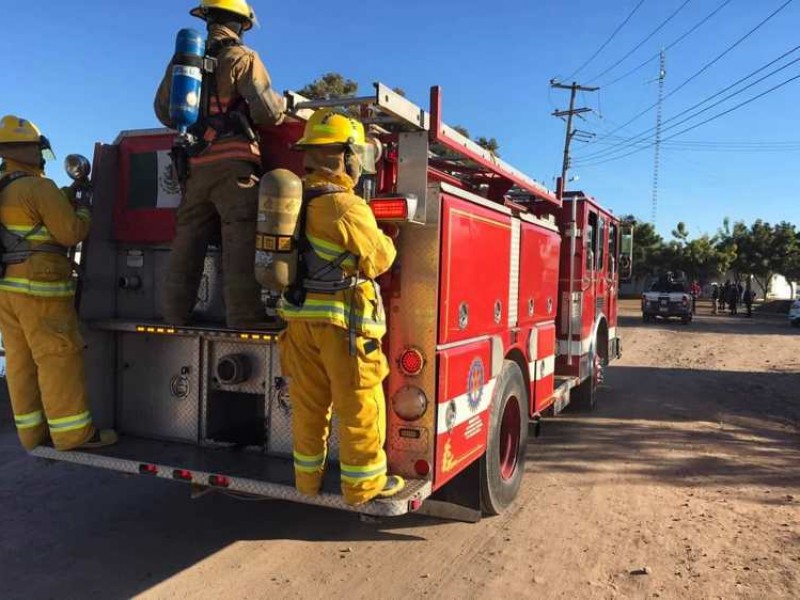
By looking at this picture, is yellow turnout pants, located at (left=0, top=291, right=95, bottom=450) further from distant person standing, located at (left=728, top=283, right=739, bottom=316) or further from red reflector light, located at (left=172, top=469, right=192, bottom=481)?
distant person standing, located at (left=728, top=283, right=739, bottom=316)

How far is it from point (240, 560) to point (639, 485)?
3454 mm

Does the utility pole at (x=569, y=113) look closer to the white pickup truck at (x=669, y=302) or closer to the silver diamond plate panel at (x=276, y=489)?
the white pickup truck at (x=669, y=302)

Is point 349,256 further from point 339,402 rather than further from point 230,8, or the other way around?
point 230,8

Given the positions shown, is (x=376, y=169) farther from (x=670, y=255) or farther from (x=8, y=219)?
(x=670, y=255)

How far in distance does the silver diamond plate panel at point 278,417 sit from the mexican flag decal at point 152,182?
137cm

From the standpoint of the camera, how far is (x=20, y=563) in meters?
3.98

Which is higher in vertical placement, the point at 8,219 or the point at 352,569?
the point at 8,219

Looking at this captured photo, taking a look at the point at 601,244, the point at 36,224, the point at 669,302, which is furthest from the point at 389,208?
the point at 669,302

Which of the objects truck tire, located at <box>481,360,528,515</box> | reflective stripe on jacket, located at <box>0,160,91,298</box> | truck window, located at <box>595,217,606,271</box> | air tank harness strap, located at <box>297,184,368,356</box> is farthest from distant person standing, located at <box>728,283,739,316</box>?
reflective stripe on jacket, located at <box>0,160,91,298</box>

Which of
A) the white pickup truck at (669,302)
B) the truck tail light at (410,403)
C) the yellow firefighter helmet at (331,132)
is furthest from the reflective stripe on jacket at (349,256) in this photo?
the white pickup truck at (669,302)

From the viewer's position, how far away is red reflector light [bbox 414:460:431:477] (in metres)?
3.65

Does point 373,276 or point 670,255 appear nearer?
point 373,276

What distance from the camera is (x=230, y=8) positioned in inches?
163

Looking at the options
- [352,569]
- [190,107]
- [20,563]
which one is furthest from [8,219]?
[352,569]
